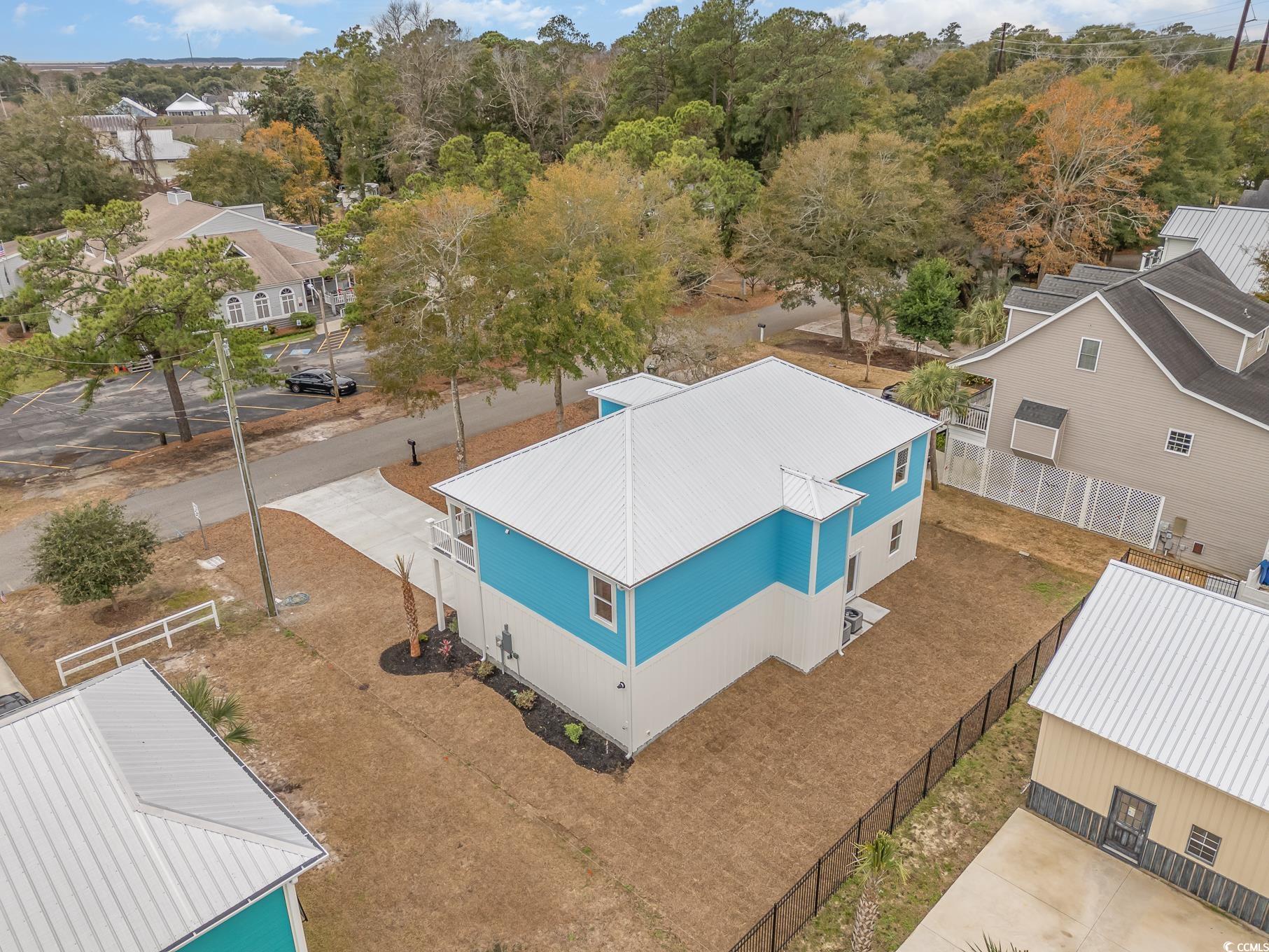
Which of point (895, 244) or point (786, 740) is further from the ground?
point (895, 244)

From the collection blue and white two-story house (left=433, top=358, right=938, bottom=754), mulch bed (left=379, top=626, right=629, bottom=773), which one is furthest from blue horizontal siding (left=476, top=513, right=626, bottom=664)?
mulch bed (left=379, top=626, right=629, bottom=773)

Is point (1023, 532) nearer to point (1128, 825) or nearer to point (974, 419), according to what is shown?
point (974, 419)

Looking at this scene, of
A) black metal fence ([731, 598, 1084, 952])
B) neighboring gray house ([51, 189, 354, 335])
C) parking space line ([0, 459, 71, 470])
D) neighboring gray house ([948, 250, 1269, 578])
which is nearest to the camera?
black metal fence ([731, 598, 1084, 952])

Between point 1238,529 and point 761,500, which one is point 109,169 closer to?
point 761,500

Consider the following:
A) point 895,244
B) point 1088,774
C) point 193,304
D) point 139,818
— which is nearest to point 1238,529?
point 1088,774

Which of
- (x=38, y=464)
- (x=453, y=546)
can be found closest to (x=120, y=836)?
(x=453, y=546)

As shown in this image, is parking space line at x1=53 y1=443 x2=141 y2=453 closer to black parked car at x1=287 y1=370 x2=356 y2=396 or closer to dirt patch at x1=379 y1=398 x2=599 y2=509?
black parked car at x1=287 y1=370 x2=356 y2=396

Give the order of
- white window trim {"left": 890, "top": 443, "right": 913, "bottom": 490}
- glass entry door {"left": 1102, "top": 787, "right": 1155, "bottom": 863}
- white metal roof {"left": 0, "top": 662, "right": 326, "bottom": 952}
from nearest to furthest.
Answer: white metal roof {"left": 0, "top": 662, "right": 326, "bottom": 952}
glass entry door {"left": 1102, "top": 787, "right": 1155, "bottom": 863}
white window trim {"left": 890, "top": 443, "right": 913, "bottom": 490}
